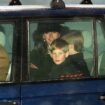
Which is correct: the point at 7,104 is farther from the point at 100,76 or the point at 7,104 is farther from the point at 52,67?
the point at 100,76

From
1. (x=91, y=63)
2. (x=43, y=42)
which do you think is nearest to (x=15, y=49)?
(x=43, y=42)

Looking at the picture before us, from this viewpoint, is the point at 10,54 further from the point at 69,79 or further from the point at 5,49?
the point at 69,79

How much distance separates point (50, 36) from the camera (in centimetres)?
606

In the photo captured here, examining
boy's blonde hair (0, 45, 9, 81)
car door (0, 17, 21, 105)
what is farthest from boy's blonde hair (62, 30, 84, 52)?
boy's blonde hair (0, 45, 9, 81)

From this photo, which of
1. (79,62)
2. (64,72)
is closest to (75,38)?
(79,62)

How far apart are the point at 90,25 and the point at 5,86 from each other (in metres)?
1.09

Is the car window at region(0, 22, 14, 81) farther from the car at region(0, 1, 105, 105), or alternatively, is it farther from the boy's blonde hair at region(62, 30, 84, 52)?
the boy's blonde hair at region(62, 30, 84, 52)

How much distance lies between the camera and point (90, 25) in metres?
6.08

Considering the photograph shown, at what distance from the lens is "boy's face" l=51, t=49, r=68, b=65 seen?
6.05m

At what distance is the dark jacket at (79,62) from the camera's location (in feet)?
19.9

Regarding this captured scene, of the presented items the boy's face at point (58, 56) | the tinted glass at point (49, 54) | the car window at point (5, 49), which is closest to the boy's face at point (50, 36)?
the tinted glass at point (49, 54)

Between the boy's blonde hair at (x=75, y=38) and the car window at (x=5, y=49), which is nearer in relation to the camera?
the car window at (x=5, y=49)

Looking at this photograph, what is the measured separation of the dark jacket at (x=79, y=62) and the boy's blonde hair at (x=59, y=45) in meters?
0.10

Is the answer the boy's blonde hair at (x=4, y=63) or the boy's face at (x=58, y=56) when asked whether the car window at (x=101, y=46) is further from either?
the boy's blonde hair at (x=4, y=63)
